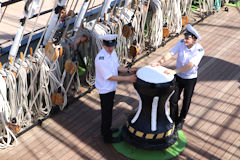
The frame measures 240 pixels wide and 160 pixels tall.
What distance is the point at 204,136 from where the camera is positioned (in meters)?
Result: 4.26

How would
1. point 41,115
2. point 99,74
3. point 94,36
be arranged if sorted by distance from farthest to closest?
1. point 94,36
2. point 41,115
3. point 99,74

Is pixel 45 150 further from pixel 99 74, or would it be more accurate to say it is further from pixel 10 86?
pixel 99 74

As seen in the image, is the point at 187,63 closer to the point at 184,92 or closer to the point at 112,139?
the point at 184,92

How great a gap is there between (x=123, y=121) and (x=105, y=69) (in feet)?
Answer: 3.72

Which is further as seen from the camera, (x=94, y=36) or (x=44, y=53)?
(x=94, y=36)

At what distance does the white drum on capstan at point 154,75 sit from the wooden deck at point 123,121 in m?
0.90

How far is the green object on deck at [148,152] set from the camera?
3906 mm

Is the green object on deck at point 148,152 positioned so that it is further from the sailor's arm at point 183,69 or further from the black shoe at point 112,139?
the sailor's arm at point 183,69

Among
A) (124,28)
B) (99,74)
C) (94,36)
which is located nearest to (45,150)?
(99,74)

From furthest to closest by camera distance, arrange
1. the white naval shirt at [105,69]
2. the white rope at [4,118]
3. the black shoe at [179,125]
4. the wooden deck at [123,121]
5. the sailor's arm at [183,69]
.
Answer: the black shoe at [179,125] → the wooden deck at [123,121] → the white rope at [4,118] → the sailor's arm at [183,69] → the white naval shirt at [105,69]

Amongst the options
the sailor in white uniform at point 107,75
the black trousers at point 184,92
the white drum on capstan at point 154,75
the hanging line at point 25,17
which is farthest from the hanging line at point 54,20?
the black trousers at point 184,92

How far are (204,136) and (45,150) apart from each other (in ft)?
5.99

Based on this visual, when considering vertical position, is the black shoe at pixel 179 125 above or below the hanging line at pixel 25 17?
below

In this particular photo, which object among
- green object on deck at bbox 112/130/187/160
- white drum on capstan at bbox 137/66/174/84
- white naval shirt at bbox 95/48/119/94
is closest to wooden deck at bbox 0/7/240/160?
green object on deck at bbox 112/130/187/160
